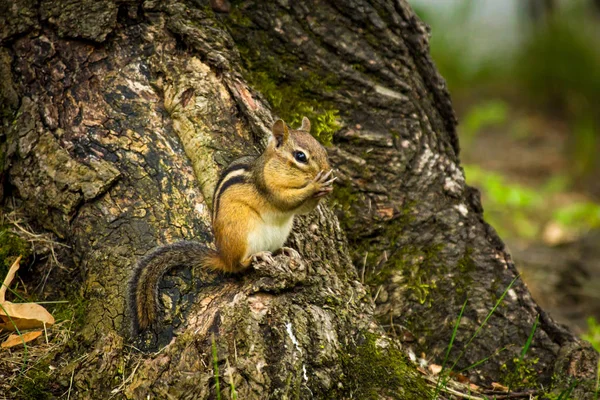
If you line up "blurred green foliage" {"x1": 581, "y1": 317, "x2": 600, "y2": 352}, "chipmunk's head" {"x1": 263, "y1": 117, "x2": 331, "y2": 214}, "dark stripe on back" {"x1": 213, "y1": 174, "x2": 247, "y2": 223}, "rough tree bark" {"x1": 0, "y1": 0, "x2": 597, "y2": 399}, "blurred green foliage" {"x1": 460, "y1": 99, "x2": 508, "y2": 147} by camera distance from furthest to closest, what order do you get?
1. "blurred green foliage" {"x1": 460, "y1": 99, "x2": 508, "y2": 147}
2. "blurred green foliage" {"x1": 581, "y1": 317, "x2": 600, "y2": 352}
3. "chipmunk's head" {"x1": 263, "y1": 117, "x2": 331, "y2": 214}
4. "dark stripe on back" {"x1": 213, "y1": 174, "x2": 247, "y2": 223}
5. "rough tree bark" {"x1": 0, "y1": 0, "x2": 597, "y2": 399}

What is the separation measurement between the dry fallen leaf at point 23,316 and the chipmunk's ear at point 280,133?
1329 mm

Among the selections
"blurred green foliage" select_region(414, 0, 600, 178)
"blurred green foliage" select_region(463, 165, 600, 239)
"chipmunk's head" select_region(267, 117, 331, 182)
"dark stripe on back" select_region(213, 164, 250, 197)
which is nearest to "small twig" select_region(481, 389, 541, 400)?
"chipmunk's head" select_region(267, 117, 331, 182)

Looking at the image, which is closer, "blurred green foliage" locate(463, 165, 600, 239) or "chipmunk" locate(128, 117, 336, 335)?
"chipmunk" locate(128, 117, 336, 335)

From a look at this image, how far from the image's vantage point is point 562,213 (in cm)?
778

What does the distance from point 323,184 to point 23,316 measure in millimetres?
1479

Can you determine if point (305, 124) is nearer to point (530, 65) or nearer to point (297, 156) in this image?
point (297, 156)

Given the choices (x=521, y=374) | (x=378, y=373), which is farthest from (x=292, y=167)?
(x=521, y=374)

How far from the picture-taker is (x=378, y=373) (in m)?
2.84

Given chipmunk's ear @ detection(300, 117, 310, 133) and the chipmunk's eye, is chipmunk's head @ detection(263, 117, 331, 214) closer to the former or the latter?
the chipmunk's eye

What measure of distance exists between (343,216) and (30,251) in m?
1.59

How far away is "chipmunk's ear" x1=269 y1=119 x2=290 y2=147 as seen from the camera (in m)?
3.18

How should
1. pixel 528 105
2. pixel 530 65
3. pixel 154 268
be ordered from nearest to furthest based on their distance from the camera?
pixel 154 268 < pixel 530 65 < pixel 528 105

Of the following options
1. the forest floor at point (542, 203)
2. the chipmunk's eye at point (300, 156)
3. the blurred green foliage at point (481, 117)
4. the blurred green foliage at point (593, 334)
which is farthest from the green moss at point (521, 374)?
the blurred green foliage at point (481, 117)

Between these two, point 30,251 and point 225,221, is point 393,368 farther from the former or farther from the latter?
point 30,251
